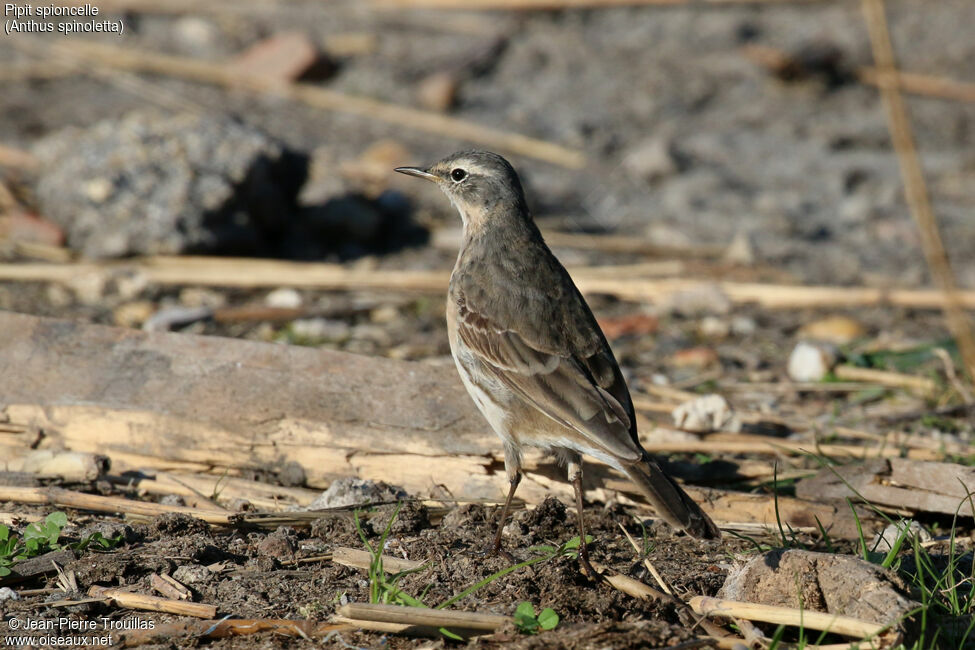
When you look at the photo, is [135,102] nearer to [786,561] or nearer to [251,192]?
[251,192]

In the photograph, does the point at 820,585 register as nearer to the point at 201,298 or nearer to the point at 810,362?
the point at 810,362

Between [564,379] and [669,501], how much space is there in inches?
32.1

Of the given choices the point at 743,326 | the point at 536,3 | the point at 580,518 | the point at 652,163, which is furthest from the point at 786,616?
the point at 536,3

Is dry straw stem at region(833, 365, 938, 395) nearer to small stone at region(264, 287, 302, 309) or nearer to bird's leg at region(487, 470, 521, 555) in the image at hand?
bird's leg at region(487, 470, 521, 555)

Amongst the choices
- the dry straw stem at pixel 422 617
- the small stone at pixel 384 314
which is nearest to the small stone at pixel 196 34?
the small stone at pixel 384 314

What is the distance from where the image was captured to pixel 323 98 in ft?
39.1

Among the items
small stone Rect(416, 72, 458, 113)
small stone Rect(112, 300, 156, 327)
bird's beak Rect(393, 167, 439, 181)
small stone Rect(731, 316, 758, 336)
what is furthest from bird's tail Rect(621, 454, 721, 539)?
small stone Rect(416, 72, 458, 113)

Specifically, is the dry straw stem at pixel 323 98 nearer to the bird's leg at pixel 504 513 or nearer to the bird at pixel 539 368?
the bird at pixel 539 368

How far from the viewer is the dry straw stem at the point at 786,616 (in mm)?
3707

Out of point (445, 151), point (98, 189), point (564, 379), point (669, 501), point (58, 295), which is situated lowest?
point (669, 501)

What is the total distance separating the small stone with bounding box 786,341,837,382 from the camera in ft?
23.7

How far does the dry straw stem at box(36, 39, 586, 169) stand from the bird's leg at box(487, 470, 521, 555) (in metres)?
6.82

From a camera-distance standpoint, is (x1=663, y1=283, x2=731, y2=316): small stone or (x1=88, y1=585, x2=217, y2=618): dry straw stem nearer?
(x1=88, y1=585, x2=217, y2=618): dry straw stem

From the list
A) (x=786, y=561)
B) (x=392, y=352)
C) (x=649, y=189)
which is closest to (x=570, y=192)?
(x=649, y=189)
